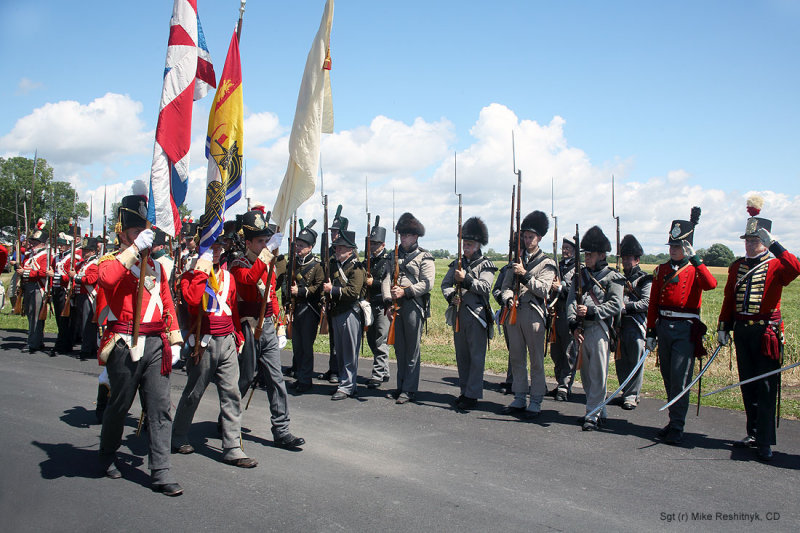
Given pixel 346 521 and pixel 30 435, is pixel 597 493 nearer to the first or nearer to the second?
pixel 346 521

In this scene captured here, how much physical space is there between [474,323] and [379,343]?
2.52 m

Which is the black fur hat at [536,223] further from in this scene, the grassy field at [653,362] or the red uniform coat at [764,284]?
the grassy field at [653,362]

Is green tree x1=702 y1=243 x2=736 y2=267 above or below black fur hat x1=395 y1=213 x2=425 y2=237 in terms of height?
above

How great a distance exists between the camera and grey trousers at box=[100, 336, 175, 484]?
4.70 m

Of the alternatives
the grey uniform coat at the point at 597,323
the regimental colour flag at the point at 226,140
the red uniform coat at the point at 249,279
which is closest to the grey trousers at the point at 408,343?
the grey uniform coat at the point at 597,323

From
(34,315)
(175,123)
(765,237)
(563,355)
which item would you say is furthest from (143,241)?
(34,315)

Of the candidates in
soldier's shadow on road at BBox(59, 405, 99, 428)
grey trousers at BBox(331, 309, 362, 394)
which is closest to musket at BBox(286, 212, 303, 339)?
grey trousers at BBox(331, 309, 362, 394)

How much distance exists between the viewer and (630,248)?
8719mm

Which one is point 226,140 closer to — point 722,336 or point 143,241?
point 143,241

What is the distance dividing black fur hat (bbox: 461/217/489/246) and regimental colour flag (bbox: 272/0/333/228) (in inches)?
89.9

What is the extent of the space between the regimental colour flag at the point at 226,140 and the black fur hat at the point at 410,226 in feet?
9.27

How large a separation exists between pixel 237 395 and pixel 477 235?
12.9ft

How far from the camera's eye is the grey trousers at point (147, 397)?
4695 mm

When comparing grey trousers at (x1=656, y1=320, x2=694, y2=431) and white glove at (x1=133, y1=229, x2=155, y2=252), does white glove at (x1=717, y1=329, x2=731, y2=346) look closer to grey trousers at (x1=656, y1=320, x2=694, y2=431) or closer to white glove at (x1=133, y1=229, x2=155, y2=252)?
grey trousers at (x1=656, y1=320, x2=694, y2=431)
